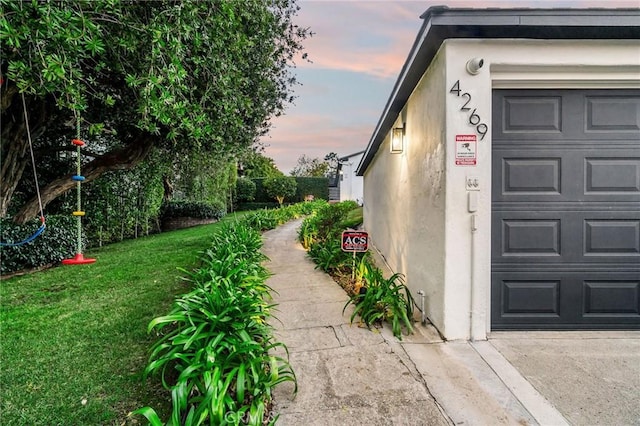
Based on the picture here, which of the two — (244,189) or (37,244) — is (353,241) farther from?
(244,189)

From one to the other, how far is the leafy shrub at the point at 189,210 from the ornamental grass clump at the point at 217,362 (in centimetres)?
1158

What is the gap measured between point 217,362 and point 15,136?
7.07 metres

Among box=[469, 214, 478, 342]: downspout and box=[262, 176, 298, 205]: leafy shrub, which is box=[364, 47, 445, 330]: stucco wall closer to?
box=[469, 214, 478, 342]: downspout

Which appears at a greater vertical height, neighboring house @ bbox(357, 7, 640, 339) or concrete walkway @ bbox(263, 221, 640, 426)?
neighboring house @ bbox(357, 7, 640, 339)

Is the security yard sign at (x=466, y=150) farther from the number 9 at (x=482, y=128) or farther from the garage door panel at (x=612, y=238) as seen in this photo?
the garage door panel at (x=612, y=238)

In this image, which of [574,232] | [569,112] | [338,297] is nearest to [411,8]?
[569,112]

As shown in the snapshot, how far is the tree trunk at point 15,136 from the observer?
5820mm

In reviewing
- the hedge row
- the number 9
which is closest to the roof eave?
the number 9

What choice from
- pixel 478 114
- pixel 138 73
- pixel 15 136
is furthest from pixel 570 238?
pixel 15 136

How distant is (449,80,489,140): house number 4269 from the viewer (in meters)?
2.88

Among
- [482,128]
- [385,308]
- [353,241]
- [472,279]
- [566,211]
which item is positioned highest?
[482,128]

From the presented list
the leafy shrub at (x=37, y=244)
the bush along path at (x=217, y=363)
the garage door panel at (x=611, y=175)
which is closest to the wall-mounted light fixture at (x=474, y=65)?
the garage door panel at (x=611, y=175)

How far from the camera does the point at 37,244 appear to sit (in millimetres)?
5789

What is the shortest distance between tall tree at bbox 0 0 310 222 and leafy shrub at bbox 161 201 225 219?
531cm
